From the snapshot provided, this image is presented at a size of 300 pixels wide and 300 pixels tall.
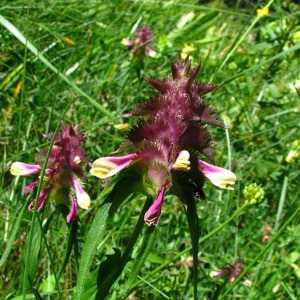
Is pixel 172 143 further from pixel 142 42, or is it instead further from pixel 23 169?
pixel 142 42

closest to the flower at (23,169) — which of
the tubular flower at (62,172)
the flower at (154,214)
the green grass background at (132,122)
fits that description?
the tubular flower at (62,172)

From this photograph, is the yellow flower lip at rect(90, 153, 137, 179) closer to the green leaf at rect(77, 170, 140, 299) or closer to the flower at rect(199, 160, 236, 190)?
the green leaf at rect(77, 170, 140, 299)

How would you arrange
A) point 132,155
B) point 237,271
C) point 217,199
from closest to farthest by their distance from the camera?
point 132,155
point 237,271
point 217,199

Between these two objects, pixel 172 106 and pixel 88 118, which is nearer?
pixel 172 106

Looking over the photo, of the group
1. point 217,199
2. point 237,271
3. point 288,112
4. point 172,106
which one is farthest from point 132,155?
point 288,112

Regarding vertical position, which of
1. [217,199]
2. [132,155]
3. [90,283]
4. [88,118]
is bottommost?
[217,199]

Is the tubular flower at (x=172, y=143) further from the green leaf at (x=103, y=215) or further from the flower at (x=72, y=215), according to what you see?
the flower at (x=72, y=215)

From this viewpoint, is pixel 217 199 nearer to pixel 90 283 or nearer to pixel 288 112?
pixel 288 112
